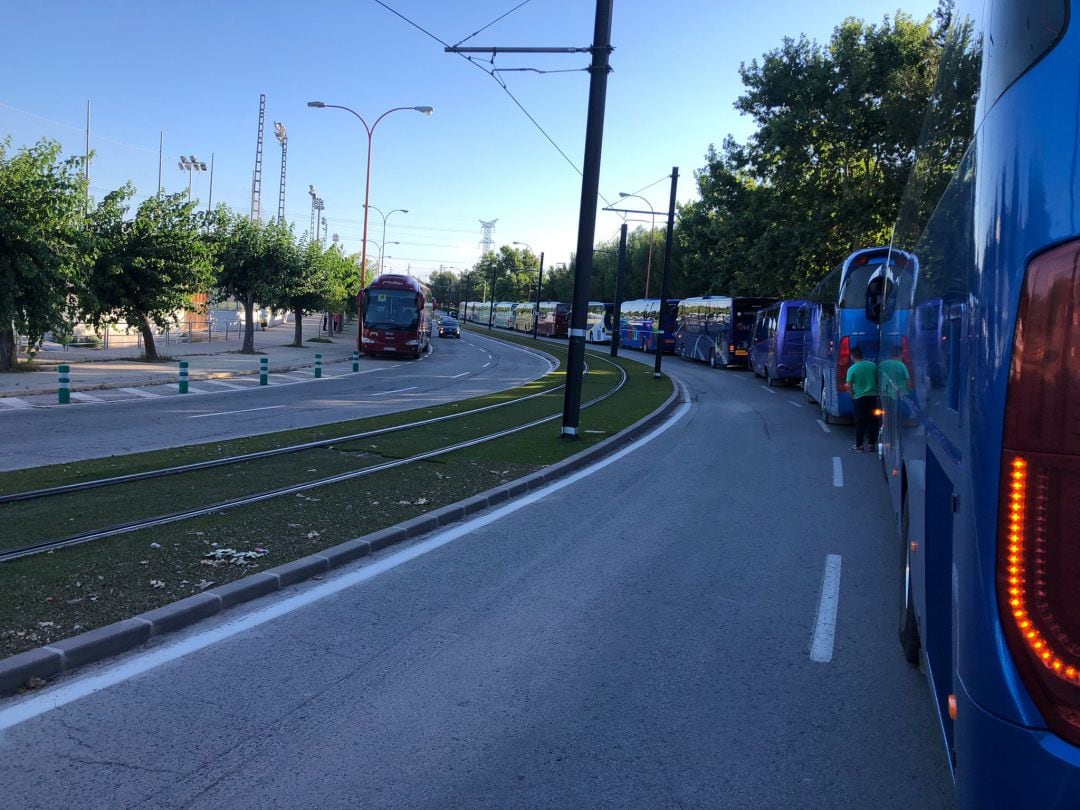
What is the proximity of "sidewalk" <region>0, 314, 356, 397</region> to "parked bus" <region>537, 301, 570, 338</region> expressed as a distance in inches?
1331

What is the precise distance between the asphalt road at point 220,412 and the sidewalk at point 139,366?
1.44 meters

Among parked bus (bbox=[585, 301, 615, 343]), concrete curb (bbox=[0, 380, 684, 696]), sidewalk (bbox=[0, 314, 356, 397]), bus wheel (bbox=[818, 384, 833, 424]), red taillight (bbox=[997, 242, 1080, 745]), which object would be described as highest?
parked bus (bbox=[585, 301, 615, 343])

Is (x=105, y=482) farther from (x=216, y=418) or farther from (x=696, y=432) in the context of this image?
(x=696, y=432)

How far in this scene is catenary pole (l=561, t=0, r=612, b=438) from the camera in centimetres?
1321

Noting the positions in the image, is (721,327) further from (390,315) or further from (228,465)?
(228,465)

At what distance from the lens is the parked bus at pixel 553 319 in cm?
7450

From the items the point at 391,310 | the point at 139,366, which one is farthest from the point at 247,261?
the point at 139,366

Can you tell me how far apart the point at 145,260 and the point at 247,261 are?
9.77m

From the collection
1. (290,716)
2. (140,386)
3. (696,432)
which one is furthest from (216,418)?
(290,716)

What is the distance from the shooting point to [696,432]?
16156mm

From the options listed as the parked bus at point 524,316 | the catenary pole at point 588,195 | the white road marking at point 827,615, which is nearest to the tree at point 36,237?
the catenary pole at point 588,195

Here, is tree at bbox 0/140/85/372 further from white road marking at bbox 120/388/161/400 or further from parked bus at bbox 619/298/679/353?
parked bus at bbox 619/298/679/353

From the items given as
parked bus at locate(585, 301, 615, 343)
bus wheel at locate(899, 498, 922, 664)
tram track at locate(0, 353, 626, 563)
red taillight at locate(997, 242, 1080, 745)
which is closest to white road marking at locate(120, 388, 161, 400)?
tram track at locate(0, 353, 626, 563)

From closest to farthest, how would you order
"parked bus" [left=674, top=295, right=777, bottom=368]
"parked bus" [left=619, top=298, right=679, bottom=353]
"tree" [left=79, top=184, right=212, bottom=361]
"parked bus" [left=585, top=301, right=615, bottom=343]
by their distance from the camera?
1. "tree" [left=79, top=184, right=212, bottom=361]
2. "parked bus" [left=674, top=295, right=777, bottom=368]
3. "parked bus" [left=619, top=298, right=679, bottom=353]
4. "parked bus" [left=585, top=301, right=615, bottom=343]
